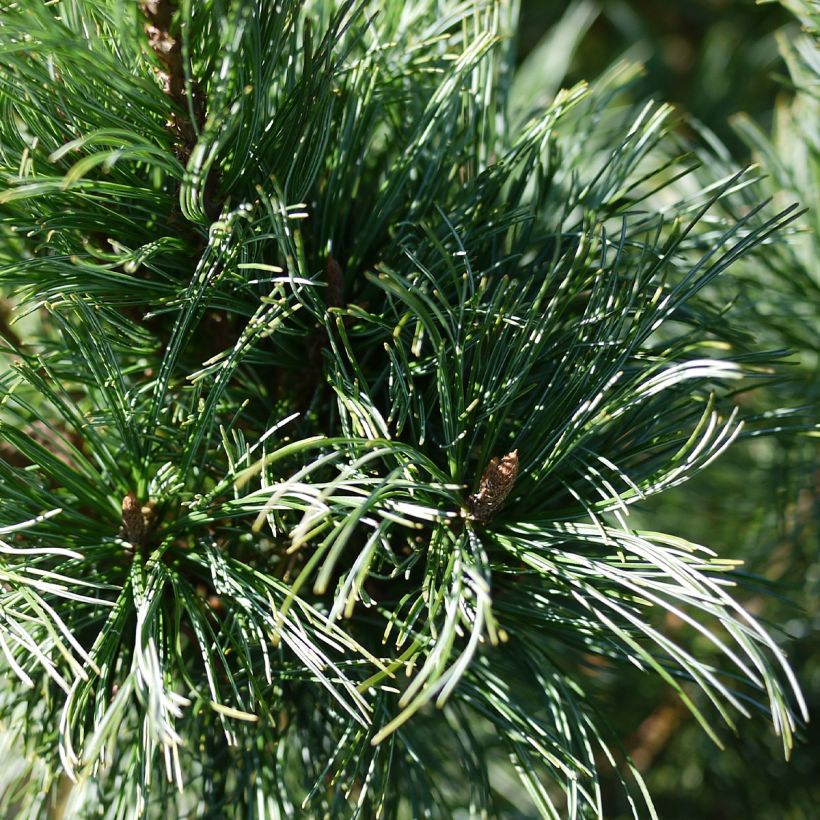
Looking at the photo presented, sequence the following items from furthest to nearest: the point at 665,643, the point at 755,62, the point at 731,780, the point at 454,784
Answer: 1. the point at 755,62
2. the point at 731,780
3. the point at 454,784
4. the point at 665,643

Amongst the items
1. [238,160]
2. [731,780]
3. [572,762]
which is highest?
[238,160]

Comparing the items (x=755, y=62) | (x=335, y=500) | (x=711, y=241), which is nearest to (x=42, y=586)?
(x=335, y=500)

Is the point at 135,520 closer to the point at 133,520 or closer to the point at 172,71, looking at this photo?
the point at 133,520

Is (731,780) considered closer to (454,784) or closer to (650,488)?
(454,784)

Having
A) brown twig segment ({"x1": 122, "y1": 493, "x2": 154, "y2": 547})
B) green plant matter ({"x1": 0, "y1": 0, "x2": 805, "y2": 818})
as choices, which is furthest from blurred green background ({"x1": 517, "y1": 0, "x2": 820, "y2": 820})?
brown twig segment ({"x1": 122, "y1": 493, "x2": 154, "y2": 547})

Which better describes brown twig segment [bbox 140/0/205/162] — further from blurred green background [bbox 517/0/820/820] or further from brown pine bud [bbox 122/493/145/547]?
blurred green background [bbox 517/0/820/820]

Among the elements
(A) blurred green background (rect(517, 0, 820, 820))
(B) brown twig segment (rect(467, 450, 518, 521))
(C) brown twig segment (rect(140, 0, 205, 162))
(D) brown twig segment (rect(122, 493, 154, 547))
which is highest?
(C) brown twig segment (rect(140, 0, 205, 162))

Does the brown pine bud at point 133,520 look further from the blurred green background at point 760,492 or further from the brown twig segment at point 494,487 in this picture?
the blurred green background at point 760,492
